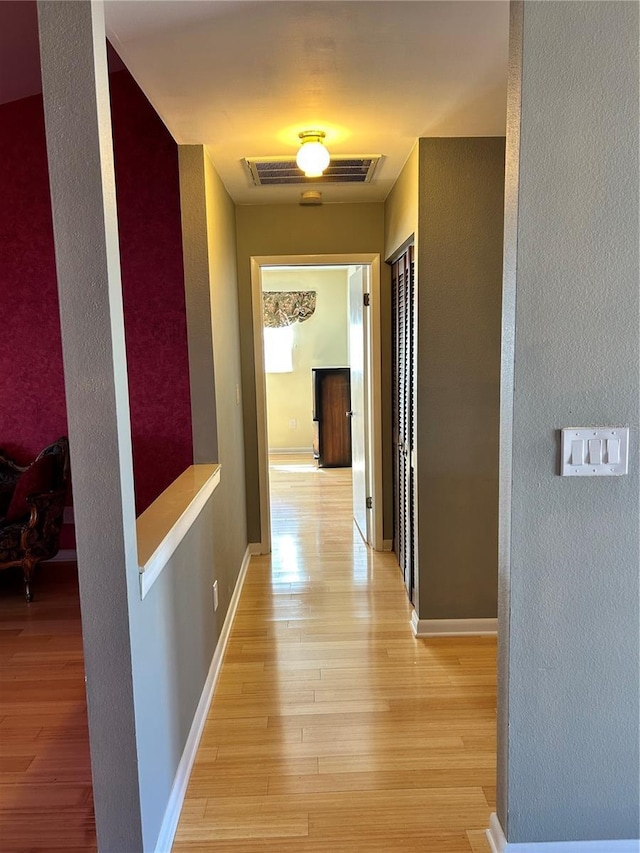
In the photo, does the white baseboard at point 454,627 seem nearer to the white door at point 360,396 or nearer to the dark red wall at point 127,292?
the white door at point 360,396

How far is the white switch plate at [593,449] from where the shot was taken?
1467 millimetres

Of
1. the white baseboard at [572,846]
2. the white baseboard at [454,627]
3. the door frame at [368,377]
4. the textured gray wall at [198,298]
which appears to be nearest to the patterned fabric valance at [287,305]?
the door frame at [368,377]

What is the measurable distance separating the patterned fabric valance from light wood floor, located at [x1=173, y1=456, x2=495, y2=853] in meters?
4.67

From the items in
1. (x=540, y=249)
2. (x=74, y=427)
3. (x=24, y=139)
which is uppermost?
(x=24, y=139)

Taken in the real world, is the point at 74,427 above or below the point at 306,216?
below

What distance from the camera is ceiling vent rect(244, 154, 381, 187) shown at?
2.89m

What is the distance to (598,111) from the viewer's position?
4.55ft

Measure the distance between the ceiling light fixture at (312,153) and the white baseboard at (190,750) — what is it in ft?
7.01

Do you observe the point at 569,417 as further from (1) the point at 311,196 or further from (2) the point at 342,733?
(1) the point at 311,196

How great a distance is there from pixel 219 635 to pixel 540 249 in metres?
2.15

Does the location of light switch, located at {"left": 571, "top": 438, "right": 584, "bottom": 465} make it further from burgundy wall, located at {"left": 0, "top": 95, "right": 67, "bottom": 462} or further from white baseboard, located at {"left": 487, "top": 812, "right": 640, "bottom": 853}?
burgundy wall, located at {"left": 0, "top": 95, "right": 67, "bottom": 462}

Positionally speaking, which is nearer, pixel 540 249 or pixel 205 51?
pixel 540 249

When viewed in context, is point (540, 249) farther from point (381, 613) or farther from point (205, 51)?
point (381, 613)

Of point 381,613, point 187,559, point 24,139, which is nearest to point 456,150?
point 187,559
